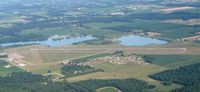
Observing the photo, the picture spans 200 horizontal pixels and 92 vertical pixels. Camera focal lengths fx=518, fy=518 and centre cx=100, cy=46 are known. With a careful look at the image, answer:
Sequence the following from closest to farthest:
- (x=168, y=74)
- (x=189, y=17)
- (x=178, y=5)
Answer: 1. (x=168, y=74)
2. (x=189, y=17)
3. (x=178, y=5)

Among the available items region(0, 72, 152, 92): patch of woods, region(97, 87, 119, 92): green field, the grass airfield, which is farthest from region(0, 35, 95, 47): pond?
region(97, 87, 119, 92): green field

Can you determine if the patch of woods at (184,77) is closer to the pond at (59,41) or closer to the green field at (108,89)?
the green field at (108,89)

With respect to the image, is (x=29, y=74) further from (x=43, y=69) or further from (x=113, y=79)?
(x=113, y=79)

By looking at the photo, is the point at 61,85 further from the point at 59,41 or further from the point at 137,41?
the point at 59,41

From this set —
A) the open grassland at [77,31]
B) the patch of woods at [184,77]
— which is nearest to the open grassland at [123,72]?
the patch of woods at [184,77]

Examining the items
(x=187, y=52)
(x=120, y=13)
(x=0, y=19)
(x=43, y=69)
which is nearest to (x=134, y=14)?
(x=120, y=13)

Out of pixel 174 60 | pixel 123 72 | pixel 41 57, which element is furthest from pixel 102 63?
pixel 41 57

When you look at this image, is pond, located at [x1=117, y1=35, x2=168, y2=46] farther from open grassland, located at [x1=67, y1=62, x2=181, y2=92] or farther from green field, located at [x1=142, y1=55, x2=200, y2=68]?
open grassland, located at [x1=67, y1=62, x2=181, y2=92]
